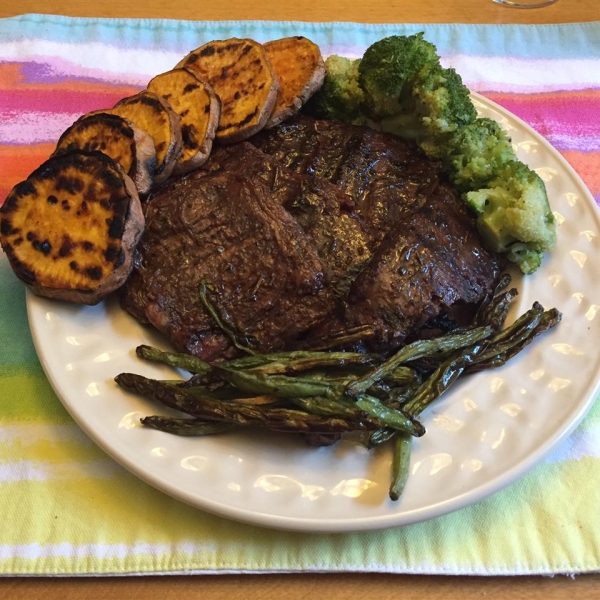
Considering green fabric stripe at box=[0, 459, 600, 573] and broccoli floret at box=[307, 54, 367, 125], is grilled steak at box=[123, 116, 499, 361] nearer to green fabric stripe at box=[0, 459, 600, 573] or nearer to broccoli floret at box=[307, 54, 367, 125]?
broccoli floret at box=[307, 54, 367, 125]

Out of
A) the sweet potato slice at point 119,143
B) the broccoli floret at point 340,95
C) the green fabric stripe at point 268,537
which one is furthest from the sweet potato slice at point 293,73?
the green fabric stripe at point 268,537

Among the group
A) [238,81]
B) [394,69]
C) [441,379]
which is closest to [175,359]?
[441,379]

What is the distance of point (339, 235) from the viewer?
3064mm

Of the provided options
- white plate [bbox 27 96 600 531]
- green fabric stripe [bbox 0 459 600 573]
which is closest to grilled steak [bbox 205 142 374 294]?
white plate [bbox 27 96 600 531]

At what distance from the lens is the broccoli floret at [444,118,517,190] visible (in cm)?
332

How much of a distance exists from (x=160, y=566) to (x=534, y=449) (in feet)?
5.49

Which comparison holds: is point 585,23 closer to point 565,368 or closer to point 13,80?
point 565,368

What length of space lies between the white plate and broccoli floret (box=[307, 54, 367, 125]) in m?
1.63

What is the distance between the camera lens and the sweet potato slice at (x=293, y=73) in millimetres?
3527

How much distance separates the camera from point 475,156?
335 cm

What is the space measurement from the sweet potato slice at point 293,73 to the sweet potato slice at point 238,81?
0.31 ft

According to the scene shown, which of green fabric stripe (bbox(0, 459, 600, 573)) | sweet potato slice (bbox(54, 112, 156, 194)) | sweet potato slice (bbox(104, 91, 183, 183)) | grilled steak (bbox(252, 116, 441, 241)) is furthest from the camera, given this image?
grilled steak (bbox(252, 116, 441, 241))

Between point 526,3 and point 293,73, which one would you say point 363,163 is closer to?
point 293,73

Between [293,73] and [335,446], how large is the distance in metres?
2.36
